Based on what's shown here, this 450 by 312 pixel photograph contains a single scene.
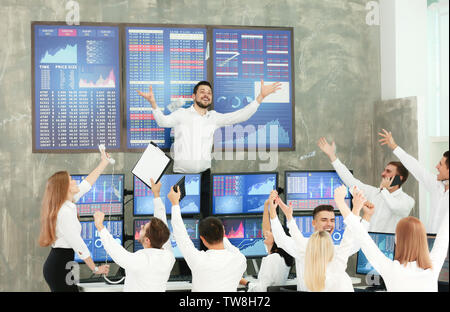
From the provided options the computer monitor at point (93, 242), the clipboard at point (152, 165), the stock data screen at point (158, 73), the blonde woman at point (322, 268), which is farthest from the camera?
the stock data screen at point (158, 73)

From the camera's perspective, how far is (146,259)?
387 cm

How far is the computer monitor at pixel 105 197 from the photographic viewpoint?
541 cm

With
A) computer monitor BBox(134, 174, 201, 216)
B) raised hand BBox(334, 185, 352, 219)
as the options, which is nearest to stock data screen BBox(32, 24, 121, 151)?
computer monitor BBox(134, 174, 201, 216)

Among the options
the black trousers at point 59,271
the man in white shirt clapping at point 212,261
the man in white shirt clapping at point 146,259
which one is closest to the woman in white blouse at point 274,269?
the man in white shirt clapping at point 212,261

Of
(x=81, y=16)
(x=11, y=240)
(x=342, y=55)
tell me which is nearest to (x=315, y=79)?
(x=342, y=55)

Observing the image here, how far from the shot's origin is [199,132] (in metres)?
5.82

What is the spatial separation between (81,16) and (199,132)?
168 centimetres

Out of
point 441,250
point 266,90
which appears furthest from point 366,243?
point 266,90

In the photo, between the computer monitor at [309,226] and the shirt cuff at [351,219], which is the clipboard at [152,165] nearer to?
the computer monitor at [309,226]

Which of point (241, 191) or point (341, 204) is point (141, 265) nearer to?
point (341, 204)

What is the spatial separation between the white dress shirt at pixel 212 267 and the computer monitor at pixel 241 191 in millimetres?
1626

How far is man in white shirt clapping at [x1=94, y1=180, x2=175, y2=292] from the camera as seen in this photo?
3.83 m

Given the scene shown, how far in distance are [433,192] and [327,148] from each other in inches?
53.0
